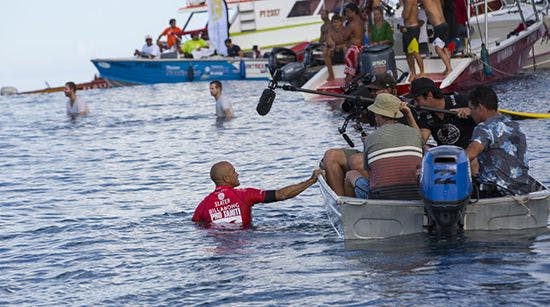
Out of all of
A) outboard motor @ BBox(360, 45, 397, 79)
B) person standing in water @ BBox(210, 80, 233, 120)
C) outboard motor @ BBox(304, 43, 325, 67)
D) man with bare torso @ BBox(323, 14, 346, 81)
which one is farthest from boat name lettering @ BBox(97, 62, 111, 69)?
outboard motor @ BBox(360, 45, 397, 79)

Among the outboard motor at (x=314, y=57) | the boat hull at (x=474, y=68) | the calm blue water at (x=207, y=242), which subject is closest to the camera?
the calm blue water at (x=207, y=242)

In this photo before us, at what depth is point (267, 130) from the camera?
859 inches

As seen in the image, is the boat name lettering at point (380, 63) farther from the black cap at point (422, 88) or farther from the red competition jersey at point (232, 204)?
the black cap at point (422, 88)

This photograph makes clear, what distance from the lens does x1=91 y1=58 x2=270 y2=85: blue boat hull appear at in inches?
1502

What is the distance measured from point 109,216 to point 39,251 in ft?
6.75

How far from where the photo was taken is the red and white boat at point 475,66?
2229cm

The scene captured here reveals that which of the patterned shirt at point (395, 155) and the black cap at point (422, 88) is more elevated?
the black cap at point (422, 88)

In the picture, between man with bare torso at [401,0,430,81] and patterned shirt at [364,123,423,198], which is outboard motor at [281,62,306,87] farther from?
patterned shirt at [364,123,423,198]

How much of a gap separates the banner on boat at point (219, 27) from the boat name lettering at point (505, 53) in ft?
52.9

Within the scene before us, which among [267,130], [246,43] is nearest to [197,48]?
[246,43]

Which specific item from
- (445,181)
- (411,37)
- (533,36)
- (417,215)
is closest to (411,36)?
(411,37)

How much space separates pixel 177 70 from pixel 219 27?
1975mm

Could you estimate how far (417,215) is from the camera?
9.92 meters

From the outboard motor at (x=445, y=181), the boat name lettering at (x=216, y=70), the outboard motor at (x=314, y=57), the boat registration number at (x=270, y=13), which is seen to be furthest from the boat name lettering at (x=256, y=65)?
the outboard motor at (x=445, y=181)
